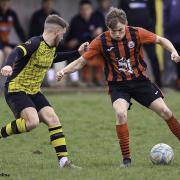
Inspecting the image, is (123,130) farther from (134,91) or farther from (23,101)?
(23,101)

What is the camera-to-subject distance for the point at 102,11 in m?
17.7

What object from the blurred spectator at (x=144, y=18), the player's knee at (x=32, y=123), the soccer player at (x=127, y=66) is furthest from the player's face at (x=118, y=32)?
the blurred spectator at (x=144, y=18)

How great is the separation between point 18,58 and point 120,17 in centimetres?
123

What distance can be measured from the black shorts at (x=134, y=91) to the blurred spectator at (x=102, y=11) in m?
7.84

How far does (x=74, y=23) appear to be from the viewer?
1703 cm

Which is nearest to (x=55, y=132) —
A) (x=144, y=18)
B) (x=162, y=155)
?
(x=162, y=155)

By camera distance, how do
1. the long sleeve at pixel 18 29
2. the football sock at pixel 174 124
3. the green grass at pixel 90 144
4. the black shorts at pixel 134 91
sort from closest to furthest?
the green grass at pixel 90 144
the black shorts at pixel 134 91
the football sock at pixel 174 124
the long sleeve at pixel 18 29

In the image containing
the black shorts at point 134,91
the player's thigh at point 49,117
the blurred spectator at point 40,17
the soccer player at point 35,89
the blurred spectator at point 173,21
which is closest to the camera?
the soccer player at point 35,89

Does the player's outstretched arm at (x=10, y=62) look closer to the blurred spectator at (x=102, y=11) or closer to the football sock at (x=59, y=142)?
the football sock at (x=59, y=142)

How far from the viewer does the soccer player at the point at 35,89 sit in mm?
8969

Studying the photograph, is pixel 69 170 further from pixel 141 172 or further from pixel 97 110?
pixel 97 110

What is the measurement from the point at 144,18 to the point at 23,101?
7078mm

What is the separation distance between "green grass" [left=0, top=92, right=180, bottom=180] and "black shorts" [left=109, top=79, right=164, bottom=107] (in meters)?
0.75

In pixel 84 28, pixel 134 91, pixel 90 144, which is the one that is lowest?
pixel 90 144
